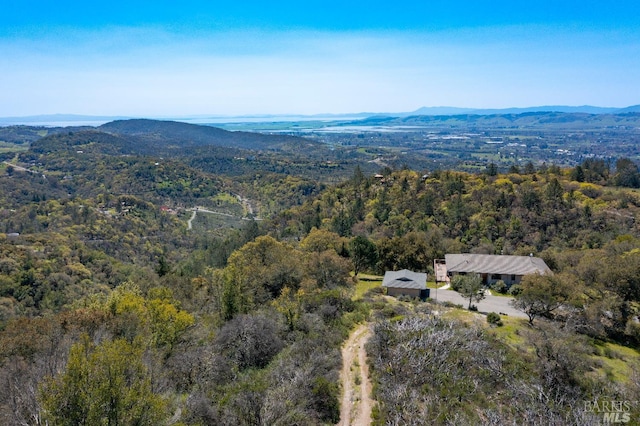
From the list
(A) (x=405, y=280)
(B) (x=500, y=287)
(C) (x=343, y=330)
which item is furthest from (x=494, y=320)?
(B) (x=500, y=287)

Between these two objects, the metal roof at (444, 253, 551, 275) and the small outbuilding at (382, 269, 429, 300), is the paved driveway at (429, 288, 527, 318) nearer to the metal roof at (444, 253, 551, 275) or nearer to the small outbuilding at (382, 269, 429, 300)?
the small outbuilding at (382, 269, 429, 300)

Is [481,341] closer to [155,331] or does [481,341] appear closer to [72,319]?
[155,331]

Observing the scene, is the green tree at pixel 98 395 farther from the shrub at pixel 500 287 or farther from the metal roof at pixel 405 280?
the shrub at pixel 500 287

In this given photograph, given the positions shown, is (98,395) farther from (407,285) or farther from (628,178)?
(628,178)

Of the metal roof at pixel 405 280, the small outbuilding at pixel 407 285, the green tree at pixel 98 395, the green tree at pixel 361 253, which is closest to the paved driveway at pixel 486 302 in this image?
the small outbuilding at pixel 407 285

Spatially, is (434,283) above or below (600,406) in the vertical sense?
below

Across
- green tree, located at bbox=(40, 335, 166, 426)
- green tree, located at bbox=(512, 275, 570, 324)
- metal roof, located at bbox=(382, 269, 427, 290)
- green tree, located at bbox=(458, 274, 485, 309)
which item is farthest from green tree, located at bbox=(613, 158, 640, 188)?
green tree, located at bbox=(40, 335, 166, 426)

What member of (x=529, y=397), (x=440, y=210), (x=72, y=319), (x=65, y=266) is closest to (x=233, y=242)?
(x=65, y=266)
